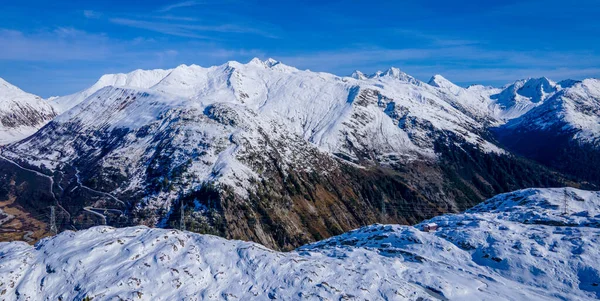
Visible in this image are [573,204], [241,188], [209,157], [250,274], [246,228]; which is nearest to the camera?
[250,274]

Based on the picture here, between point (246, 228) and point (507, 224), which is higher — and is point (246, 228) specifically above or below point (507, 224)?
below

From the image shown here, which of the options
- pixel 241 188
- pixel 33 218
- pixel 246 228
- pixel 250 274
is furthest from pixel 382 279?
pixel 33 218

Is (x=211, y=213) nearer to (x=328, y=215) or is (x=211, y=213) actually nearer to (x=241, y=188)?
(x=241, y=188)

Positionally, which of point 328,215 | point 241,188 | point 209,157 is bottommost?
point 328,215

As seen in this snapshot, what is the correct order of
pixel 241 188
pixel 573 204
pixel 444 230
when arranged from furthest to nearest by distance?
pixel 241 188 → pixel 573 204 → pixel 444 230

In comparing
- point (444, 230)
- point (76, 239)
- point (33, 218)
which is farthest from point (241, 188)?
point (76, 239)

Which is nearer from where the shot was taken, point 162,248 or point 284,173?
point 162,248
